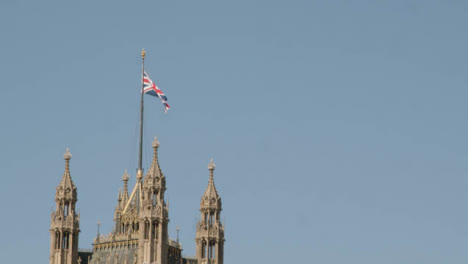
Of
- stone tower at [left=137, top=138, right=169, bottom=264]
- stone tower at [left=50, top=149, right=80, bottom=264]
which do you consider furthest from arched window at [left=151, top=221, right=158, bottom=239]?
stone tower at [left=50, top=149, right=80, bottom=264]

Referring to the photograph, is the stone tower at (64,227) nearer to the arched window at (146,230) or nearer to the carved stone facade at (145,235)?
the carved stone facade at (145,235)

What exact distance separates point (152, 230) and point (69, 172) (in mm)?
13374

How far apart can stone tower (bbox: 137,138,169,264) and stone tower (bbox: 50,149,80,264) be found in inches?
324

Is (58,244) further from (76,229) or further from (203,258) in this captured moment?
(203,258)

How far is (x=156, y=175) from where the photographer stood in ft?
642

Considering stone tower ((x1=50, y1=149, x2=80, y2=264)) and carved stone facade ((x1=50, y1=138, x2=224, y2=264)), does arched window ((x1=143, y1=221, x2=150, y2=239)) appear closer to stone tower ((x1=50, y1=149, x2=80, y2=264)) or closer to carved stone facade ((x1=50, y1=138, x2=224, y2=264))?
carved stone facade ((x1=50, y1=138, x2=224, y2=264))

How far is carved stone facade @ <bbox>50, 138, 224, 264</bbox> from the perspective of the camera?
633 ft

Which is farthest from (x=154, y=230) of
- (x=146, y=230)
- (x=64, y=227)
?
(x=64, y=227)

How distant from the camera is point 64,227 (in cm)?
19538

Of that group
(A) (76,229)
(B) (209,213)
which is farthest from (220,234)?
(A) (76,229)

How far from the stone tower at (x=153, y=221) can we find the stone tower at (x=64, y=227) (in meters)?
8.22

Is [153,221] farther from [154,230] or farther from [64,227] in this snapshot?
[64,227]

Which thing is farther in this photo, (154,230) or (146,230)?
(154,230)

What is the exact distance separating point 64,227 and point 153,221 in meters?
10.7
